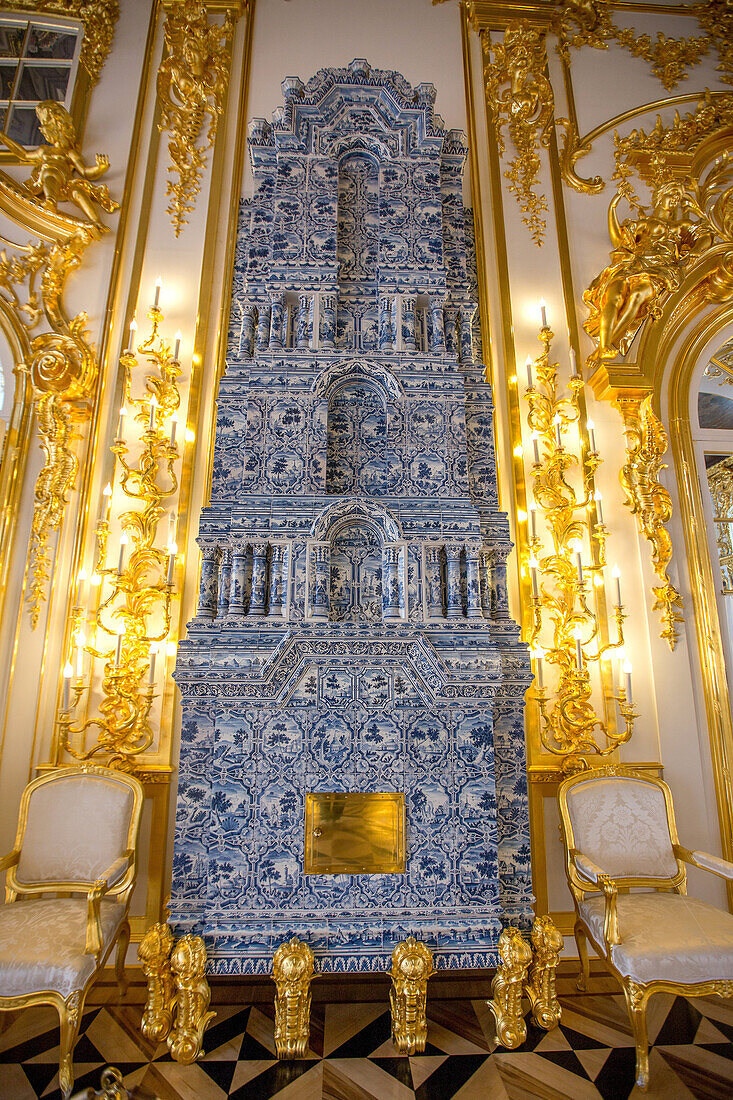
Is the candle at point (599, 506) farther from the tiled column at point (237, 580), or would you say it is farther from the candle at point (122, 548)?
the candle at point (122, 548)

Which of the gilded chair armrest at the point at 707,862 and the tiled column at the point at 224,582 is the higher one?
the tiled column at the point at 224,582

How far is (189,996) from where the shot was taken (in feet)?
8.40

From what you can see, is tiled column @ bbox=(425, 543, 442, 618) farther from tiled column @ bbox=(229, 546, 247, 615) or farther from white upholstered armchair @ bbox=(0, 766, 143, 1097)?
white upholstered armchair @ bbox=(0, 766, 143, 1097)

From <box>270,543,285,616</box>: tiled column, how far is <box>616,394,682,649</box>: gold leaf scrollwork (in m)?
2.43

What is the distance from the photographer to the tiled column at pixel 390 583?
3.32m

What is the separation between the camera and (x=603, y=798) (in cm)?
322

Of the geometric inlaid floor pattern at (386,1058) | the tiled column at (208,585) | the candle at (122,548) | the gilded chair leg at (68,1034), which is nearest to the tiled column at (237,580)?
the tiled column at (208,585)

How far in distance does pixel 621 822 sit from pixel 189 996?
231 centimetres

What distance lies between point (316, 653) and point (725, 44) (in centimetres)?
628

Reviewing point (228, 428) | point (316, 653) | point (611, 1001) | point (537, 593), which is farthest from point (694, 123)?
point (611, 1001)

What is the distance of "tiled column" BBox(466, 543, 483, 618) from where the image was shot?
3.28 metres

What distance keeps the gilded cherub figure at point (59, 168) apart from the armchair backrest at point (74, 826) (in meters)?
3.75

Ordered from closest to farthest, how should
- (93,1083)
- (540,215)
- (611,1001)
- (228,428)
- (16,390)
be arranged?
(93,1083) → (611,1001) → (228,428) → (16,390) → (540,215)

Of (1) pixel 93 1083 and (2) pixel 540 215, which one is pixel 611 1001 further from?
(2) pixel 540 215
